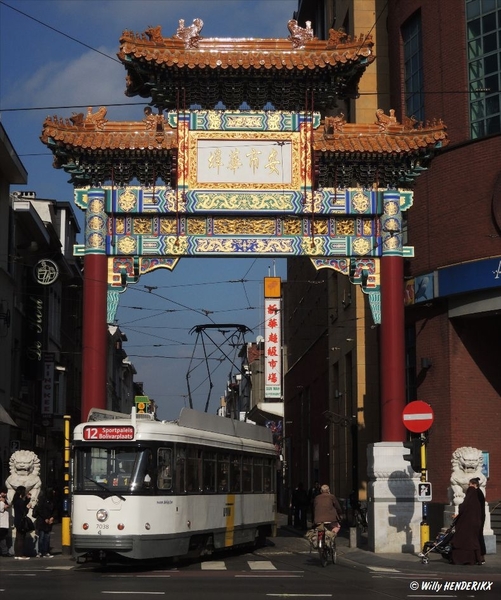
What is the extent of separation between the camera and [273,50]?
2903 centimetres

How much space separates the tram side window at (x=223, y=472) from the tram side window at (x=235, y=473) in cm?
34

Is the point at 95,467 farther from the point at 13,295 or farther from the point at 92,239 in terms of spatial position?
the point at 13,295

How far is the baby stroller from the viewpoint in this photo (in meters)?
23.0

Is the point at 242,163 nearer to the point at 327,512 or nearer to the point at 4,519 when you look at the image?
the point at 327,512

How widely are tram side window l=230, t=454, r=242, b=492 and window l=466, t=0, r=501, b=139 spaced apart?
11.0 meters

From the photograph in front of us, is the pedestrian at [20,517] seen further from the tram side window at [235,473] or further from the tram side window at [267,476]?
the tram side window at [267,476]

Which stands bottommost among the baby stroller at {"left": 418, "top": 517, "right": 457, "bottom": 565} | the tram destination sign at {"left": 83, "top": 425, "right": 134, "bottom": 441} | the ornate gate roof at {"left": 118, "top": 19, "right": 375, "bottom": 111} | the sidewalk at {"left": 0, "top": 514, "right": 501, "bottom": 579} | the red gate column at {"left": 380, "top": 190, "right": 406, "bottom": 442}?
the sidewalk at {"left": 0, "top": 514, "right": 501, "bottom": 579}

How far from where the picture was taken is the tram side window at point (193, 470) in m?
23.4

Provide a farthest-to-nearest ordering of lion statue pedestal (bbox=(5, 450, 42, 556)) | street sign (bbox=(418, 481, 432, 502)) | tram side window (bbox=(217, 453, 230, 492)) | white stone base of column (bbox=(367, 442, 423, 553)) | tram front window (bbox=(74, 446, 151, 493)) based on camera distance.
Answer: lion statue pedestal (bbox=(5, 450, 42, 556)) < white stone base of column (bbox=(367, 442, 423, 553)) < tram side window (bbox=(217, 453, 230, 492)) < street sign (bbox=(418, 481, 432, 502)) < tram front window (bbox=(74, 446, 151, 493))

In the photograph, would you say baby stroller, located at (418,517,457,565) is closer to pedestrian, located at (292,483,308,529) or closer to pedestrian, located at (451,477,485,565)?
pedestrian, located at (451,477,485,565)

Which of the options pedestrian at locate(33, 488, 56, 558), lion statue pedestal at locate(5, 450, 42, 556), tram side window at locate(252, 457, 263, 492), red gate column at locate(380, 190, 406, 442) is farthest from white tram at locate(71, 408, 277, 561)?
lion statue pedestal at locate(5, 450, 42, 556)

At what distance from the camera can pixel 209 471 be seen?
984 inches

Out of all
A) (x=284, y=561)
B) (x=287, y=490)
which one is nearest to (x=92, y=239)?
(x=284, y=561)

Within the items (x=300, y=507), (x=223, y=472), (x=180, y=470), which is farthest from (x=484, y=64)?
(x=300, y=507)
